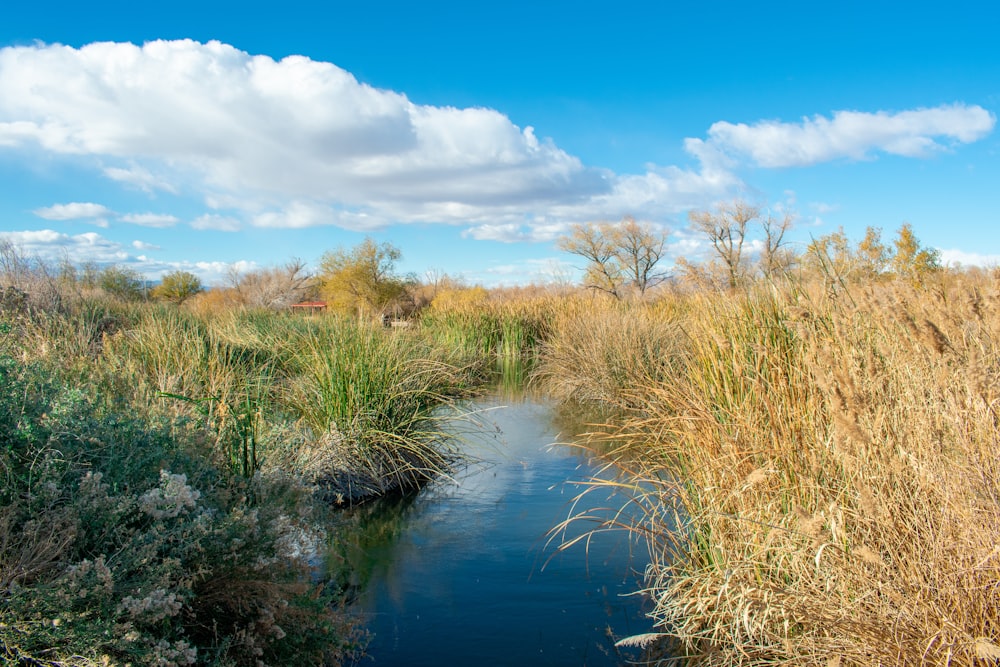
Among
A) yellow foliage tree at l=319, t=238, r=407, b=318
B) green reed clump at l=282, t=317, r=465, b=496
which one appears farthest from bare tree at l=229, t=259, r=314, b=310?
green reed clump at l=282, t=317, r=465, b=496

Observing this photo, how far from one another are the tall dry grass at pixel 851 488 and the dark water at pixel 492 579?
0.50 m

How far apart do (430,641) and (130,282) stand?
33.1m

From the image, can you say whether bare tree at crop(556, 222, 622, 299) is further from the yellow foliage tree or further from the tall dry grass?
the tall dry grass

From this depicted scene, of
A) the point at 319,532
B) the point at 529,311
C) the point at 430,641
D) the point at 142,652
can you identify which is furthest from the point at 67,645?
the point at 529,311

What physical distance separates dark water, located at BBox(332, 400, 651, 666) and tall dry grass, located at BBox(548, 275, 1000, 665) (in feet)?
1.65

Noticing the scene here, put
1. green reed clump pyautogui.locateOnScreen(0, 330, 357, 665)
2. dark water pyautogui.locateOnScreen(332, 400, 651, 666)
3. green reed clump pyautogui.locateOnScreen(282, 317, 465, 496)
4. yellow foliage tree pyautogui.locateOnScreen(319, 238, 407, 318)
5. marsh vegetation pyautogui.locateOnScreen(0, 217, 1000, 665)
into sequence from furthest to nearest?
yellow foliage tree pyautogui.locateOnScreen(319, 238, 407, 318) → green reed clump pyautogui.locateOnScreen(282, 317, 465, 496) → dark water pyautogui.locateOnScreen(332, 400, 651, 666) → marsh vegetation pyautogui.locateOnScreen(0, 217, 1000, 665) → green reed clump pyautogui.locateOnScreen(0, 330, 357, 665)

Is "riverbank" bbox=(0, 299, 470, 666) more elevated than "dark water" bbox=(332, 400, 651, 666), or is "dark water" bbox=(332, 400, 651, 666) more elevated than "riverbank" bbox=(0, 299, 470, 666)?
"riverbank" bbox=(0, 299, 470, 666)

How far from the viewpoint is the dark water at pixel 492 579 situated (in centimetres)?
369

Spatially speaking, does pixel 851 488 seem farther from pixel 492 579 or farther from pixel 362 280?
pixel 362 280

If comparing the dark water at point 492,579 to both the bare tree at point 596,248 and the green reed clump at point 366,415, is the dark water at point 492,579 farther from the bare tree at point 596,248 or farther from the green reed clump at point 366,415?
the bare tree at point 596,248

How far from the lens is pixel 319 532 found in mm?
3615

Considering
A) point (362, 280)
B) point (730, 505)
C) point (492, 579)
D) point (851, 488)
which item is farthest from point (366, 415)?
point (362, 280)

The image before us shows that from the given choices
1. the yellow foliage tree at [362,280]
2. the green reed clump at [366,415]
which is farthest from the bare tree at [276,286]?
the green reed clump at [366,415]

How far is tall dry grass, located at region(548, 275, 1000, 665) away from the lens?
2096 mm
